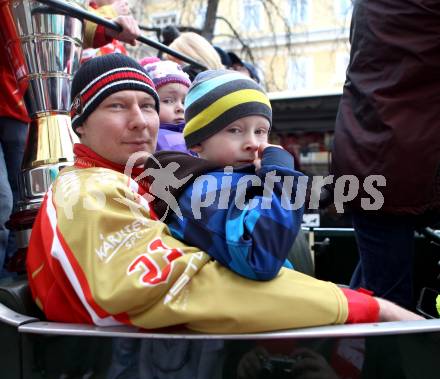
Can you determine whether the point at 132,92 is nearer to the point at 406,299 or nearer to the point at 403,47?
the point at 403,47

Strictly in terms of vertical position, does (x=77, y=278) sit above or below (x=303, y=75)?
below

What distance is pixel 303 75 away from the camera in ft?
48.6

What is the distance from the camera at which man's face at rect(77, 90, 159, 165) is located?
5.10 ft

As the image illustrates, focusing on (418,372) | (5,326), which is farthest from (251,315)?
(5,326)

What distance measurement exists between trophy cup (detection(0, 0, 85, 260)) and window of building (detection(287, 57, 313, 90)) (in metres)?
13.2

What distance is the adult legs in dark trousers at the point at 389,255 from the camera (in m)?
1.77

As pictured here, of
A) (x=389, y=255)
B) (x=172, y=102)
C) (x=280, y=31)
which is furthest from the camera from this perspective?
(x=280, y=31)

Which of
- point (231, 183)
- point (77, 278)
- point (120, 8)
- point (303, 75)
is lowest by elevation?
point (77, 278)

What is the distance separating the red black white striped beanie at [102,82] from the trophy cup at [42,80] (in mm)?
296

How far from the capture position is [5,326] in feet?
4.10

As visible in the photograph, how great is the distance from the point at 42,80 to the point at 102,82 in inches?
18.7

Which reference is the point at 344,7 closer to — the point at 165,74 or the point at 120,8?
the point at 120,8

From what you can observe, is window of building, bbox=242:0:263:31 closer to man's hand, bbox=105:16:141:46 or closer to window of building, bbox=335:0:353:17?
window of building, bbox=335:0:353:17

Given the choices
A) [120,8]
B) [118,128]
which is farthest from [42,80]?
[120,8]
